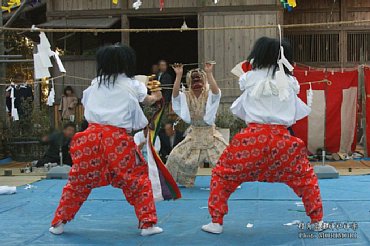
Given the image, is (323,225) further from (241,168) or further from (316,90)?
(316,90)

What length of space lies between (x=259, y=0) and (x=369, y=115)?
3.07 metres

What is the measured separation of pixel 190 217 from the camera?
469 centimetres

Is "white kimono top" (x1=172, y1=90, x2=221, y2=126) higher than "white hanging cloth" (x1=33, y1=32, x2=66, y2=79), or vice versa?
"white hanging cloth" (x1=33, y1=32, x2=66, y2=79)

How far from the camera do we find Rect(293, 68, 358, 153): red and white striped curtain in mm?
9727

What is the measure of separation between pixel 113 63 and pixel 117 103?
1.03 ft

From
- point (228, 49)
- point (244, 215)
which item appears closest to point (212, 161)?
point (244, 215)

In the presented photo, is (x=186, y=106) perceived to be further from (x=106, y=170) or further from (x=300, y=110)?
Result: (x=106, y=170)

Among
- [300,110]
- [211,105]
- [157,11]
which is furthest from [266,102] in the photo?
[157,11]

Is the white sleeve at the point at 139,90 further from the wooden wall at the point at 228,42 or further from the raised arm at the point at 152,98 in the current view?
the wooden wall at the point at 228,42

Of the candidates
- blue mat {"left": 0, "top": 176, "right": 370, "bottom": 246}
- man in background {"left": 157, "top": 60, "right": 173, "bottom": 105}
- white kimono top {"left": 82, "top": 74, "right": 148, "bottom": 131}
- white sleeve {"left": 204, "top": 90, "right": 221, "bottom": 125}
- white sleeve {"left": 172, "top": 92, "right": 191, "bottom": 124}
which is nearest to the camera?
blue mat {"left": 0, "top": 176, "right": 370, "bottom": 246}

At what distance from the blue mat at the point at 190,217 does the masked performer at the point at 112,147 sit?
0.24 metres

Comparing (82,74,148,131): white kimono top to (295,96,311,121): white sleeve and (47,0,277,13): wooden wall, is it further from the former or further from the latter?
(47,0,277,13): wooden wall

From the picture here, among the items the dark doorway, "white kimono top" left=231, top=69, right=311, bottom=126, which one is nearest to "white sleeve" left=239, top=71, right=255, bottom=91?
"white kimono top" left=231, top=69, right=311, bottom=126

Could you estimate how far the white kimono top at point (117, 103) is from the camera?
399cm
